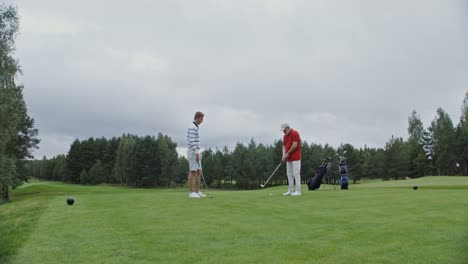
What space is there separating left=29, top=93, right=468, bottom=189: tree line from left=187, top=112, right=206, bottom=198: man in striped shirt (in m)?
63.6

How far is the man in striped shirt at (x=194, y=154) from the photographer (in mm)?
12500

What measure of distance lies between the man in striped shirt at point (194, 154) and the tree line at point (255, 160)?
6362cm

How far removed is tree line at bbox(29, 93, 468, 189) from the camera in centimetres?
7769

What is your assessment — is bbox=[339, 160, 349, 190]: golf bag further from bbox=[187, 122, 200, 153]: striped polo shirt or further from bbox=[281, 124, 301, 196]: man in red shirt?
bbox=[187, 122, 200, 153]: striped polo shirt

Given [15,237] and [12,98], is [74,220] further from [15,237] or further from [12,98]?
[12,98]

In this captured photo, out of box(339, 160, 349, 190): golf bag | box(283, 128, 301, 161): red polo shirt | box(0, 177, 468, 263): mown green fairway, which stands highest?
box(283, 128, 301, 161): red polo shirt

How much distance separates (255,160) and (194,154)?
85.3m

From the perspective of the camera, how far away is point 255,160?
97438mm

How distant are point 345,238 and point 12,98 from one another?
2942 cm

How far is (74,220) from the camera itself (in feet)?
24.1

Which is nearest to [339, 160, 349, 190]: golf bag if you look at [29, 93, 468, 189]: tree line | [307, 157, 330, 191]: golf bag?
[307, 157, 330, 191]: golf bag

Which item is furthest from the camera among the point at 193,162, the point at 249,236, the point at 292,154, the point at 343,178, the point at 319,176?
the point at 343,178

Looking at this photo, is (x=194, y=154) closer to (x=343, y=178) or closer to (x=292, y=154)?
(x=292, y=154)

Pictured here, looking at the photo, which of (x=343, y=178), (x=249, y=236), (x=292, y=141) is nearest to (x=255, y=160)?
(x=343, y=178)
